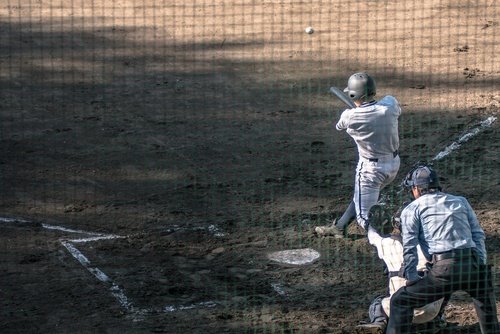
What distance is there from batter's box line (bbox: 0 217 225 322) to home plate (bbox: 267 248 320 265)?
2.67 feet

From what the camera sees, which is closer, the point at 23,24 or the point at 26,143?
the point at 26,143

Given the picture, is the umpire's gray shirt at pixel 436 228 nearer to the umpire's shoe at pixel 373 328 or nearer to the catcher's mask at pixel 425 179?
the catcher's mask at pixel 425 179

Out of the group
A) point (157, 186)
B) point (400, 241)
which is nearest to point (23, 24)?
point (157, 186)

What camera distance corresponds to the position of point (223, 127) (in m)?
13.1

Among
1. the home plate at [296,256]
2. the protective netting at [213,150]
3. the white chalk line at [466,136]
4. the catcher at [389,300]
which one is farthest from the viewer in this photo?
the white chalk line at [466,136]

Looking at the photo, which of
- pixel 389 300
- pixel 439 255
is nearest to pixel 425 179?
pixel 439 255

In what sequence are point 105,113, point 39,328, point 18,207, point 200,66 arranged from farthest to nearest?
point 200,66 < point 105,113 < point 18,207 < point 39,328

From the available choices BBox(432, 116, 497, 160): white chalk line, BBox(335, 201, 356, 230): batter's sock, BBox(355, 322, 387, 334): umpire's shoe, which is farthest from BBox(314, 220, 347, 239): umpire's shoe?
BBox(432, 116, 497, 160): white chalk line

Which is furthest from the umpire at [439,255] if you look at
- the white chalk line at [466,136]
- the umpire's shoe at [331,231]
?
the white chalk line at [466,136]

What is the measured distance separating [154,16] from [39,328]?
10.2 metres

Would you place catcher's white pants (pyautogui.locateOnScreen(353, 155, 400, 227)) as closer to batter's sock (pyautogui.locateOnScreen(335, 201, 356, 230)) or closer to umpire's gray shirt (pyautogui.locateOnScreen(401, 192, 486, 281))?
batter's sock (pyautogui.locateOnScreen(335, 201, 356, 230))

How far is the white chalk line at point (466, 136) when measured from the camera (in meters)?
11.8

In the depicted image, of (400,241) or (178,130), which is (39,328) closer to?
(400,241)

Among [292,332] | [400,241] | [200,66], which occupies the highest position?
[200,66]
